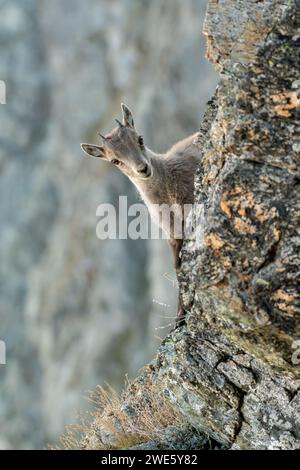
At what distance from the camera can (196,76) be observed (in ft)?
171

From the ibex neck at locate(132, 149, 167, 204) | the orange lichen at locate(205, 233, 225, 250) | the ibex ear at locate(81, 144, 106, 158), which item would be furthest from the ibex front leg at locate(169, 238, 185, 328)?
the orange lichen at locate(205, 233, 225, 250)

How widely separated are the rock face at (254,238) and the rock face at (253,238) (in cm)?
1

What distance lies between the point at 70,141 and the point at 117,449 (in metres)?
56.4

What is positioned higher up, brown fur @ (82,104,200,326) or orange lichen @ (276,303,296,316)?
brown fur @ (82,104,200,326)

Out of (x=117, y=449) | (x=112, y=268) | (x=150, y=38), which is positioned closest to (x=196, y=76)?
(x=150, y=38)

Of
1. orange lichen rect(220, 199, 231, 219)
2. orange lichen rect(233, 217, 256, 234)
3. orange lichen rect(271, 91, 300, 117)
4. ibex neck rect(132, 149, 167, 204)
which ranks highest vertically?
orange lichen rect(271, 91, 300, 117)

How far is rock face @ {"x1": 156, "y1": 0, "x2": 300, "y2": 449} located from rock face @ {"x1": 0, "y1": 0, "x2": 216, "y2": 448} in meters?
35.9

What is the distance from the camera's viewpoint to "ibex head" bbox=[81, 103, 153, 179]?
13727 mm

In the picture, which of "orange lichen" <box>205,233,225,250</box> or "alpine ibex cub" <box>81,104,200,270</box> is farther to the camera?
"alpine ibex cub" <box>81,104,200,270</box>

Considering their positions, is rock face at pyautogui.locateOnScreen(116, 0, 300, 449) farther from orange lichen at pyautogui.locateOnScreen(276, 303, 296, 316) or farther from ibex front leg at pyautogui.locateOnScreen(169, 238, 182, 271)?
ibex front leg at pyautogui.locateOnScreen(169, 238, 182, 271)

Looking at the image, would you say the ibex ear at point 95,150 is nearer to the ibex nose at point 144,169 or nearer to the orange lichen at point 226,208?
the ibex nose at point 144,169

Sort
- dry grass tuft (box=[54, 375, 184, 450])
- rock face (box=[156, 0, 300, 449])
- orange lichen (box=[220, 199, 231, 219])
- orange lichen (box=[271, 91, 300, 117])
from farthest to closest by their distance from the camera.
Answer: dry grass tuft (box=[54, 375, 184, 450]) < orange lichen (box=[220, 199, 231, 219]) < orange lichen (box=[271, 91, 300, 117]) < rock face (box=[156, 0, 300, 449])

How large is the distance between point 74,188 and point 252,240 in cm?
5682
